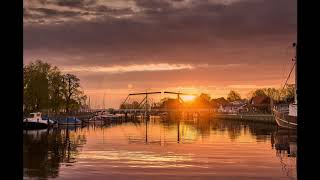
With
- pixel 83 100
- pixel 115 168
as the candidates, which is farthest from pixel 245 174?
pixel 83 100

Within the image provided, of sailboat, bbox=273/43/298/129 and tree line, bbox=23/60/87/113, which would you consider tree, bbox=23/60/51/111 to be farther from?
sailboat, bbox=273/43/298/129

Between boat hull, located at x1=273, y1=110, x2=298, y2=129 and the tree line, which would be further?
the tree line

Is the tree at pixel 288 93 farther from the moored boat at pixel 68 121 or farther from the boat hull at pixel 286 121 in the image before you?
the moored boat at pixel 68 121

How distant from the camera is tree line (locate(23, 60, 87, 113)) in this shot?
346 ft

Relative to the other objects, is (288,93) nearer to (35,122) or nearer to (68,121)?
(68,121)

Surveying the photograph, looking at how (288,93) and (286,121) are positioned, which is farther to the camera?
(288,93)

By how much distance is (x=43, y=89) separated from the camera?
106312 mm

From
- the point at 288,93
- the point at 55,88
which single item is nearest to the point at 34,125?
the point at 55,88

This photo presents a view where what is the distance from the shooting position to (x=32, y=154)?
1650 inches

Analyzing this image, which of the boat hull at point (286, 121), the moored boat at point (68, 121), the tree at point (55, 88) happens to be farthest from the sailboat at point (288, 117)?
the tree at point (55, 88)

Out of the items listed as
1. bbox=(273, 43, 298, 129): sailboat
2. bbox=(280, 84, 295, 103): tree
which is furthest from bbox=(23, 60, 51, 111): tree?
bbox=(280, 84, 295, 103): tree

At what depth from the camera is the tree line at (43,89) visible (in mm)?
105375

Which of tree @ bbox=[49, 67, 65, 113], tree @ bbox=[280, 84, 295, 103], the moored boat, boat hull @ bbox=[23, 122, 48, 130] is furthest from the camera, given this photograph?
tree @ bbox=[280, 84, 295, 103]
